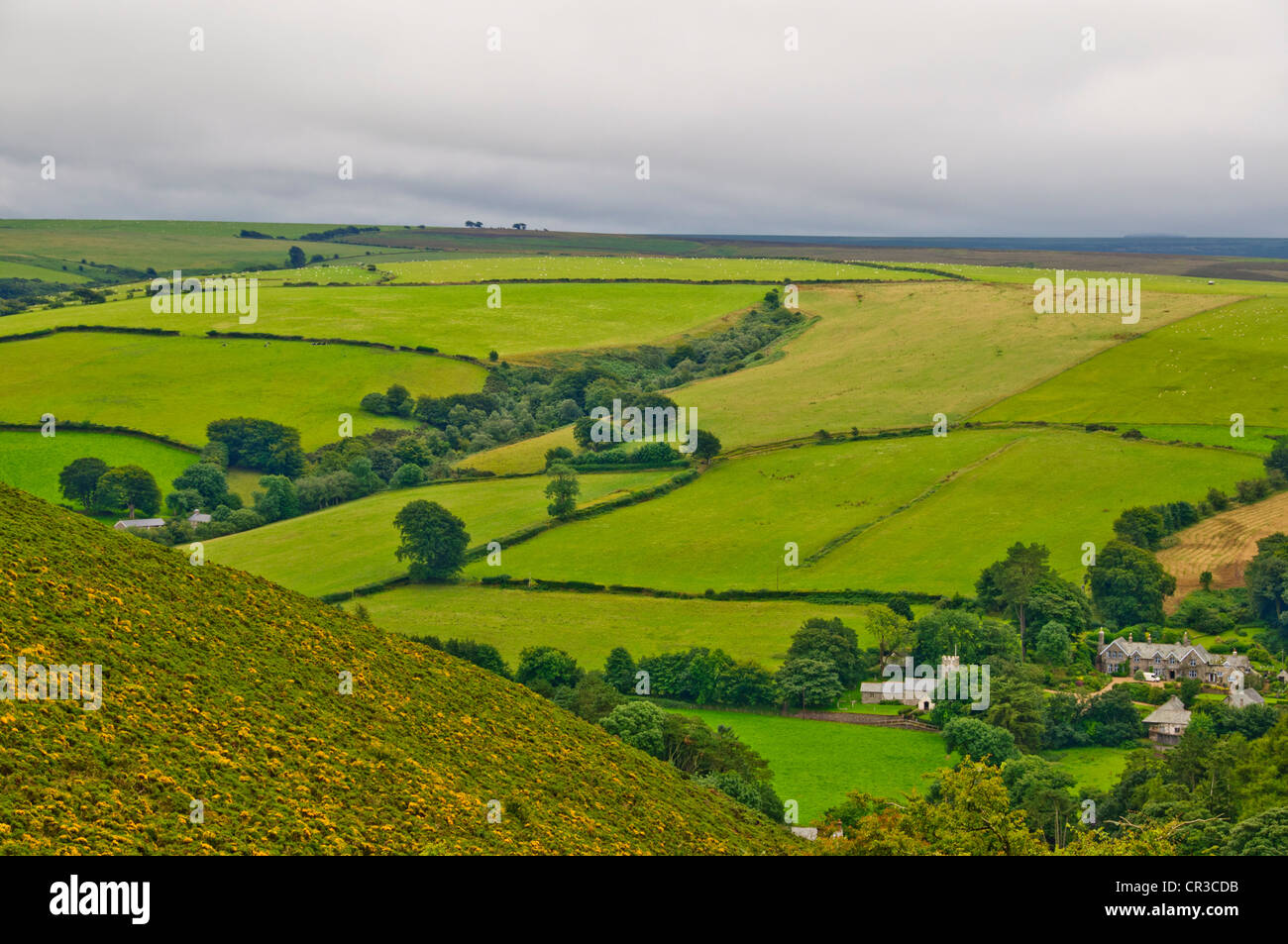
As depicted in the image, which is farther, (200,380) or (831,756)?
(200,380)

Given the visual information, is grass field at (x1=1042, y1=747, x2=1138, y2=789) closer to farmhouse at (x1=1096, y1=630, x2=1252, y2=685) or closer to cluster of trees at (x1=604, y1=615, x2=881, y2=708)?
farmhouse at (x1=1096, y1=630, x2=1252, y2=685)

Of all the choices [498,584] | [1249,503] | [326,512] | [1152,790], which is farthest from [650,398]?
[1152,790]

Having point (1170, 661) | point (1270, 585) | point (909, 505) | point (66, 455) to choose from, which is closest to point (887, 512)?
point (909, 505)

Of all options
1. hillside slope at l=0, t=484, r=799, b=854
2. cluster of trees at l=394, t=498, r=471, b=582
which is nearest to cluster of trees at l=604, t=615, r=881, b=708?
cluster of trees at l=394, t=498, r=471, b=582

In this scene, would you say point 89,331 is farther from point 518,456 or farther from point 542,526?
point 542,526

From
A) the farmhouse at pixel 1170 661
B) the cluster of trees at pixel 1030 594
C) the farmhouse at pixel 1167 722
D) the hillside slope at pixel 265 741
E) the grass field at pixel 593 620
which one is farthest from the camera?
the cluster of trees at pixel 1030 594

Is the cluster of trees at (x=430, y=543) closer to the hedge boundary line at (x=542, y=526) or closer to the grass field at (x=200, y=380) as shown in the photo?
the hedge boundary line at (x=542, y=526)

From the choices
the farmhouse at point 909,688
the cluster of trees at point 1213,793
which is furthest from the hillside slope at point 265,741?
the farmhouse at point 909,688
